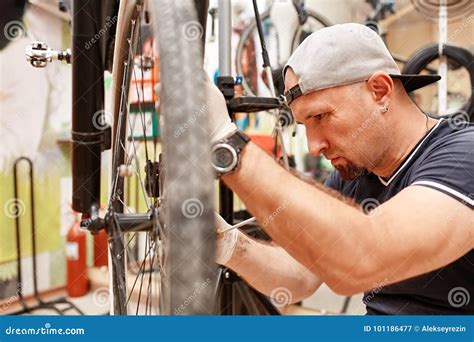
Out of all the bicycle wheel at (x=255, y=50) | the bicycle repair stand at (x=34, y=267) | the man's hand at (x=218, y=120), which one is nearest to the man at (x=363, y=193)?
the man's hand at (x=218, y=120)

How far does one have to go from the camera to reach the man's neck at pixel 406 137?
832mm

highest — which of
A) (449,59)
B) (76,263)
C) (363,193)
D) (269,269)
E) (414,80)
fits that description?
(449,59)

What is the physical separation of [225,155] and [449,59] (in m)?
1.12

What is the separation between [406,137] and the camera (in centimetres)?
83

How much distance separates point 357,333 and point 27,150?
4.46 ft

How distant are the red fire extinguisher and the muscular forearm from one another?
3.52 ft

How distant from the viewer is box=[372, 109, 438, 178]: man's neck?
83 centimetres

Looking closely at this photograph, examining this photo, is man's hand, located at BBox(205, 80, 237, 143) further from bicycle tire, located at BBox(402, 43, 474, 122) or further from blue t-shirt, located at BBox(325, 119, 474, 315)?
bicycle tire, located at BBox(402, 43, 474, 122)

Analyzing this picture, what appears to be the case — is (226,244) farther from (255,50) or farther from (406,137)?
(255,50)

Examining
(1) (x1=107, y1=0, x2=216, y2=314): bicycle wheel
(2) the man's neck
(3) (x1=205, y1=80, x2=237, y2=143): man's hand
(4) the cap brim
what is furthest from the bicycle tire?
(1) (x1=107, y1=0, x2=216, y2=314): bicycle wheel

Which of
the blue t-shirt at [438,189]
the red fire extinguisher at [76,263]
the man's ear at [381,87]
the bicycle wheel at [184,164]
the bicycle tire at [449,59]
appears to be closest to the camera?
the bicycle wheel at [184,164]

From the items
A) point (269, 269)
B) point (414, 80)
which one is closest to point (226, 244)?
point (269, 269)

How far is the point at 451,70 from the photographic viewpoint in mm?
1494

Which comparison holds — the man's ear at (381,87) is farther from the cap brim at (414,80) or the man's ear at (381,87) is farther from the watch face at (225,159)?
the watch face at (225,159)
